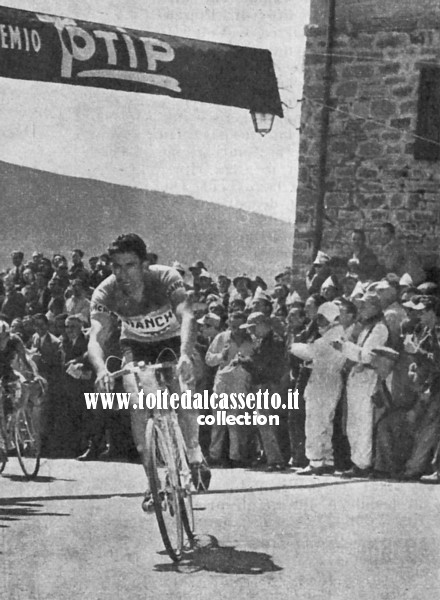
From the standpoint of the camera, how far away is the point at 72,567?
5.71 metres

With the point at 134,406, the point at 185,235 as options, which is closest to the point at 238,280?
the point at 185,235

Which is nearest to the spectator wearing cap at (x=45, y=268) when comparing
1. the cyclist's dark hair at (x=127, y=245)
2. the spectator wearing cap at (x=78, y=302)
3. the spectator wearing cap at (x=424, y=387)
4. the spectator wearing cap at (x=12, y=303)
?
the spectator wearing cap at (x=12, y=303)

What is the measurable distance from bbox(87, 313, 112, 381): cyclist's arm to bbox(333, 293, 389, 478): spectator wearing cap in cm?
273

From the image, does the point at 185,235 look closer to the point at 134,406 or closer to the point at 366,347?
the point at 366,347

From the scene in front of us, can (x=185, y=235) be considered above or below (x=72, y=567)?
above

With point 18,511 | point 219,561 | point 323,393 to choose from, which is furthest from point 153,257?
point 219,561

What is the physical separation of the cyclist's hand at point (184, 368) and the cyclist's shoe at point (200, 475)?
84 centimetres

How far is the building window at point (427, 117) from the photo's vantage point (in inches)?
411

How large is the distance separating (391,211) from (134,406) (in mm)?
5331

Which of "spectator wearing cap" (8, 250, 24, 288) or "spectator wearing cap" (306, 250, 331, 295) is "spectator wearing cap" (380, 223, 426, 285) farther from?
"spectator wearing cap" (8, 250, 24, 288)

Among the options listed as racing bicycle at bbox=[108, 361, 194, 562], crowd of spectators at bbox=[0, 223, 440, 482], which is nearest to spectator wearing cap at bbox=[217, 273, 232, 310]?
crowd of spectators at bbox=[0, 223, 440, 482]

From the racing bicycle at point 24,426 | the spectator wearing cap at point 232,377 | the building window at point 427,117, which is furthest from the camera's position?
the building window at point 427,117

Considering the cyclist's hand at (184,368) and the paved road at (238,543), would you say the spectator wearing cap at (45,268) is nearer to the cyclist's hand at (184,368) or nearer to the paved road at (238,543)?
the paved road at (238,543)

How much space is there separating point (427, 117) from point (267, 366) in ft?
10.1
